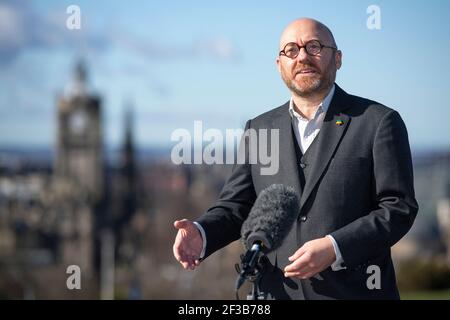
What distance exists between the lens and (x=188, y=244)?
15.8ft

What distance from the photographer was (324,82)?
483cm

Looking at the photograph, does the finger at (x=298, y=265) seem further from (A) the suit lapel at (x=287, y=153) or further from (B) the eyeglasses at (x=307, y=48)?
(B) the eyeglasses at (x=307, y=48)

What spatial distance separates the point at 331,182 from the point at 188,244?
793 mm

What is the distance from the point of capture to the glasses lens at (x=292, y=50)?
15.6 ft

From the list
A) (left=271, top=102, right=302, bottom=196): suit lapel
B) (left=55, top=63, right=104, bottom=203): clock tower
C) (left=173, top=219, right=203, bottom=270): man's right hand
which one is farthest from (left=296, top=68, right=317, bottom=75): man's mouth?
(left=55, top=63, right=104, bottom=203): clock tower

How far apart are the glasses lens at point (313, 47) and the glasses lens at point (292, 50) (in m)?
0.05

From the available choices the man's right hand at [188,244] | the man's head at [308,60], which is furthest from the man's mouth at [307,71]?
the man's right hand at [188,244]

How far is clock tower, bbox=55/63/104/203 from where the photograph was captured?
143 metres

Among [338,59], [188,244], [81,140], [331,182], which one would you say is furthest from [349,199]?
[81,140]

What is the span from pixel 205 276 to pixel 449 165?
94.9 feet

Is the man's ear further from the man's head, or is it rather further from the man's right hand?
the man's right hand

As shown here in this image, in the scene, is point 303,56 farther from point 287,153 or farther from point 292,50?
point 287,153

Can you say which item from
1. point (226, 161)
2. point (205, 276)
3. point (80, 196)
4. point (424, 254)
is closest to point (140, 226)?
point (80, 196)
